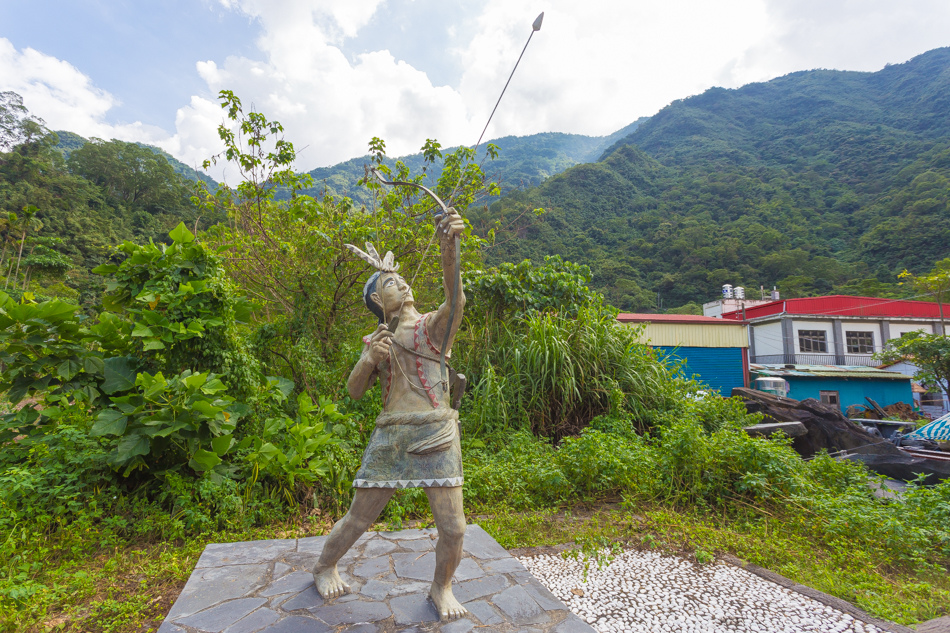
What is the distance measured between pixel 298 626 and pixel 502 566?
1193 mm

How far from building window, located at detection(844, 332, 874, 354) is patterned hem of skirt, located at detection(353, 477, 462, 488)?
26.3 metres

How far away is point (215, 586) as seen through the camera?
2.58 meters

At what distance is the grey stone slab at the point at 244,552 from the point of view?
9.49 feet

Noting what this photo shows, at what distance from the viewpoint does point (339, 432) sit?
434cm

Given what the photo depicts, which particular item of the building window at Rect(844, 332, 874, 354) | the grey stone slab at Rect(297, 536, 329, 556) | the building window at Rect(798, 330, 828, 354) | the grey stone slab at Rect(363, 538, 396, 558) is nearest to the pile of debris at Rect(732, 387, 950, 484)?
the grey stone slab at Rect(363, 538, 396, 558)

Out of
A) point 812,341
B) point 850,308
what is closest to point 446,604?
point 812,341

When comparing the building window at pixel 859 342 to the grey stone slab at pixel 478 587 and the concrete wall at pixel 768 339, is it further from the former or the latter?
the grey stone slab at pixel 478 587

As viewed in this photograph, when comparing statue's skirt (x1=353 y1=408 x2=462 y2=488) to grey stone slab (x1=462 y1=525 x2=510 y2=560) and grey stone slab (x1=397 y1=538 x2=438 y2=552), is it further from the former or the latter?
grey stone slab (x1=397 y1=538 x2=438 y2=552)

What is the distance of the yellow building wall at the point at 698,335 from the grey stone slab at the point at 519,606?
13.4 m

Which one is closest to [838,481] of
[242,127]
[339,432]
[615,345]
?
[615,345]

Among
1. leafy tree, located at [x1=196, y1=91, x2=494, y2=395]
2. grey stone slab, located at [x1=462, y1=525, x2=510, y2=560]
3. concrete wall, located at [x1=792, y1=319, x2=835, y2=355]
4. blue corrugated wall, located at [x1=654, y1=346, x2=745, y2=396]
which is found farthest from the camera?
concrete wall, located at [x1=792, y1=319, x2=835, y2=355]

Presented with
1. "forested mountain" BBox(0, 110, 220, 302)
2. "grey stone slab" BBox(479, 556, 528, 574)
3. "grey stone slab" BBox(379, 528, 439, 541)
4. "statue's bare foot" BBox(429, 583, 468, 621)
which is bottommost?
"grey stone slab" BBox(379, 528, 439, 541)

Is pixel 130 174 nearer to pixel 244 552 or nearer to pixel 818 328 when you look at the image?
pixel 244 552

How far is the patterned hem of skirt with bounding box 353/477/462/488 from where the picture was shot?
88.6 inches
